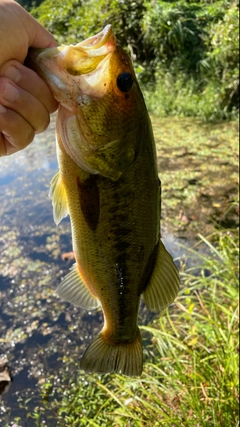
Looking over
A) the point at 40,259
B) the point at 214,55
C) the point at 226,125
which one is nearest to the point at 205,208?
the point at 40,259

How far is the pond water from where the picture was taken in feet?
10.8

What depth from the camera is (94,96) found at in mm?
1244

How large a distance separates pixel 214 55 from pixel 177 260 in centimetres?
645

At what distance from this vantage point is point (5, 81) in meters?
1.23

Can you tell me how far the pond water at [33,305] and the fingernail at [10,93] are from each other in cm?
247

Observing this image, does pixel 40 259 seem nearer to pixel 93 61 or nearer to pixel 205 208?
pixel 205 208

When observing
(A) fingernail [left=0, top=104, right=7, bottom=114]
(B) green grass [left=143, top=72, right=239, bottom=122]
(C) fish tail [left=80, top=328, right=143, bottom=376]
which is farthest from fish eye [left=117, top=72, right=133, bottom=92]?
(B) green grass [left=143, top=72, right=239, bottom=122]

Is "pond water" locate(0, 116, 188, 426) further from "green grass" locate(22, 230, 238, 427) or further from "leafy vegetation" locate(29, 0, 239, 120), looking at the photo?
"leafy vegetation" locate(29, 0, 239, 120)

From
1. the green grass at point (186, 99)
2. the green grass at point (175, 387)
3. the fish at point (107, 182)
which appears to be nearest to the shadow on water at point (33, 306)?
the green grass at point (175, 387)

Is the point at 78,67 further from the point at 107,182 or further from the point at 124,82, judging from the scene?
the point at 107,182

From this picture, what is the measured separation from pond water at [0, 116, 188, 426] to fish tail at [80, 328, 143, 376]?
1704mm

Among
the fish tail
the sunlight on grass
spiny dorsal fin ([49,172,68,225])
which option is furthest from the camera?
the sunlight on grass

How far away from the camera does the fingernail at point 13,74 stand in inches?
48.3

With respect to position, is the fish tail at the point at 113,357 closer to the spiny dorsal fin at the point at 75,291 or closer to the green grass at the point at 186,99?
the spiny dorsal fin at the point at 75,291
